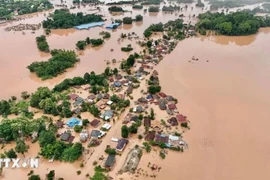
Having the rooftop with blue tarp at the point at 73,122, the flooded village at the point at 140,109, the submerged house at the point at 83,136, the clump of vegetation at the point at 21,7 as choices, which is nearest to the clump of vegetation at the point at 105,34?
the flooded village at the point at 140,109

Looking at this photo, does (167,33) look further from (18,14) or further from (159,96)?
(18,14)

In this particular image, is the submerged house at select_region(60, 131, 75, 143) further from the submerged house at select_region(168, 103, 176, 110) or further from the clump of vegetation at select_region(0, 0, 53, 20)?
the clump of vegetation at select_region(0, 0, 53, 20)

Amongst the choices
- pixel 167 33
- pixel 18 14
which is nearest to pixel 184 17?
pixel 167 33

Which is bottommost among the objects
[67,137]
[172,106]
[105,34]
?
[67,137]

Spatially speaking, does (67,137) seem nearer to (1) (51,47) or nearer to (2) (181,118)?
(2) (181,118)

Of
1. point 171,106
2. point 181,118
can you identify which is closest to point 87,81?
point 171,106

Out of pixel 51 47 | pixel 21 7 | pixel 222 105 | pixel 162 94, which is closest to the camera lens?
pixel 222 105

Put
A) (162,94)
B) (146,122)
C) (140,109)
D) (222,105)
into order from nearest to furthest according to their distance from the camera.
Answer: (146,122)
(140,109)
(222,105)
(162,94)
